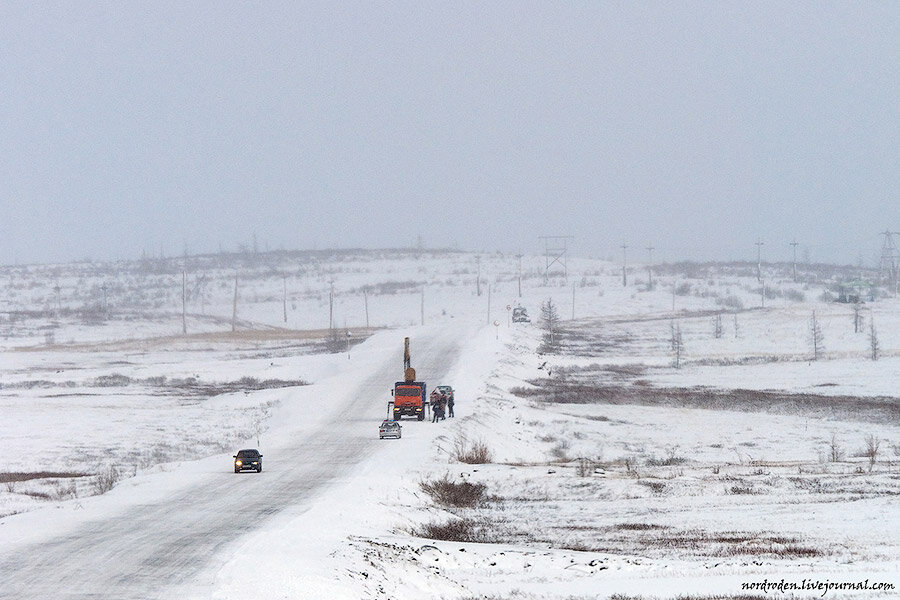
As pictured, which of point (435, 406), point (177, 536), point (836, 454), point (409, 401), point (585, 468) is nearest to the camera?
point (177, 536)

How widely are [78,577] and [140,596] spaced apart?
86.9 inches

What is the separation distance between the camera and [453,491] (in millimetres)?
35406

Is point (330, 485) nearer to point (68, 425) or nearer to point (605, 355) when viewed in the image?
point (68, 425)

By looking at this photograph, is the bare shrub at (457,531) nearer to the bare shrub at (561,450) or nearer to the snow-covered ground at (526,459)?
the snow-covered ground at (526,459)

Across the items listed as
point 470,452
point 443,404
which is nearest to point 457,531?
point 470,452

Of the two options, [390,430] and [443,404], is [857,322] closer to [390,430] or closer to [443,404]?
[443,404]

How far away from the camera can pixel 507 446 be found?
173 feet

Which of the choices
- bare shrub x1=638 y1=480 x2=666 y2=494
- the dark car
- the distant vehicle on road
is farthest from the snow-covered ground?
the dark car

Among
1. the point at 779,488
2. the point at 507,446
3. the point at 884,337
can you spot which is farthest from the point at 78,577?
the point at 884,337

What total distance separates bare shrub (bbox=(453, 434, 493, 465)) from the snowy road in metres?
3.65

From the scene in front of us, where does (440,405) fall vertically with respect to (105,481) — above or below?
below

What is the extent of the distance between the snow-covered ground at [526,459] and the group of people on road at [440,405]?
1.16 metres

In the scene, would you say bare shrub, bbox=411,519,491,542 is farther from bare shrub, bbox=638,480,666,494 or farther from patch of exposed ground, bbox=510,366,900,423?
patch of exposed ground, bbox=510,366,900,423

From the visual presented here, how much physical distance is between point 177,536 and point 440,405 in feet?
112
